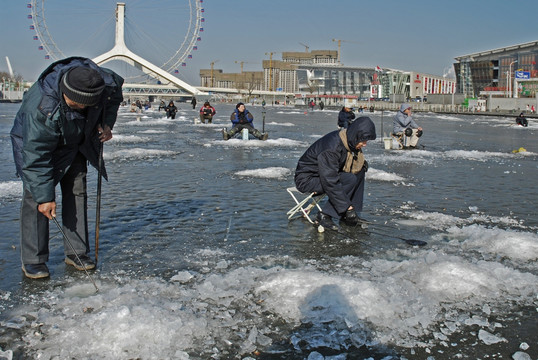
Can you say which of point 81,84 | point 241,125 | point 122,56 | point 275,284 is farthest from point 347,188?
point 122,56

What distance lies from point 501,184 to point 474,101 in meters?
67.4

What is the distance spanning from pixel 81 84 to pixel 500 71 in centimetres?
11420

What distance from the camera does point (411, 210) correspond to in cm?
764

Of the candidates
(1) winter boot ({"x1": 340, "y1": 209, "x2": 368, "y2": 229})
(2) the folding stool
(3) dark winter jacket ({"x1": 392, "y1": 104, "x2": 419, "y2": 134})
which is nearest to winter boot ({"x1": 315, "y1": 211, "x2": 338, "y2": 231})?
(1) winter boot ({"x1": 340, "y1": 209, "x2": 368, "y2": 229})

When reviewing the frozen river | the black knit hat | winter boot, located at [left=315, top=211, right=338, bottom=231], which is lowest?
the frozen river

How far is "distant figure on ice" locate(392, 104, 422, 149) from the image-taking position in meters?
16.6

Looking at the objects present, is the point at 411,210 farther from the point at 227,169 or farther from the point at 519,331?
the point at 227,169

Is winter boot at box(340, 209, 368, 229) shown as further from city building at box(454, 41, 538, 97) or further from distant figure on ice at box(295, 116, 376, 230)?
city building at box(454, 41, 538, 97)

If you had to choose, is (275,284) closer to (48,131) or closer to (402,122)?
(48,131)

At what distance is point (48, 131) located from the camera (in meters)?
4.15

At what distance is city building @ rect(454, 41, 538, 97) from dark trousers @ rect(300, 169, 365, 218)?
255 ft

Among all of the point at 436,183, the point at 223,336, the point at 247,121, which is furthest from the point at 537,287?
the point at 247,121

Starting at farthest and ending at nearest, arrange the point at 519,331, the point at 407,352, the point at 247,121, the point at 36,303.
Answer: the point at 247,121 < the point at 36,303 < the point at 519,331 < the point at 407,352

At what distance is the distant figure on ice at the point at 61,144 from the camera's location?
411 centimetres
